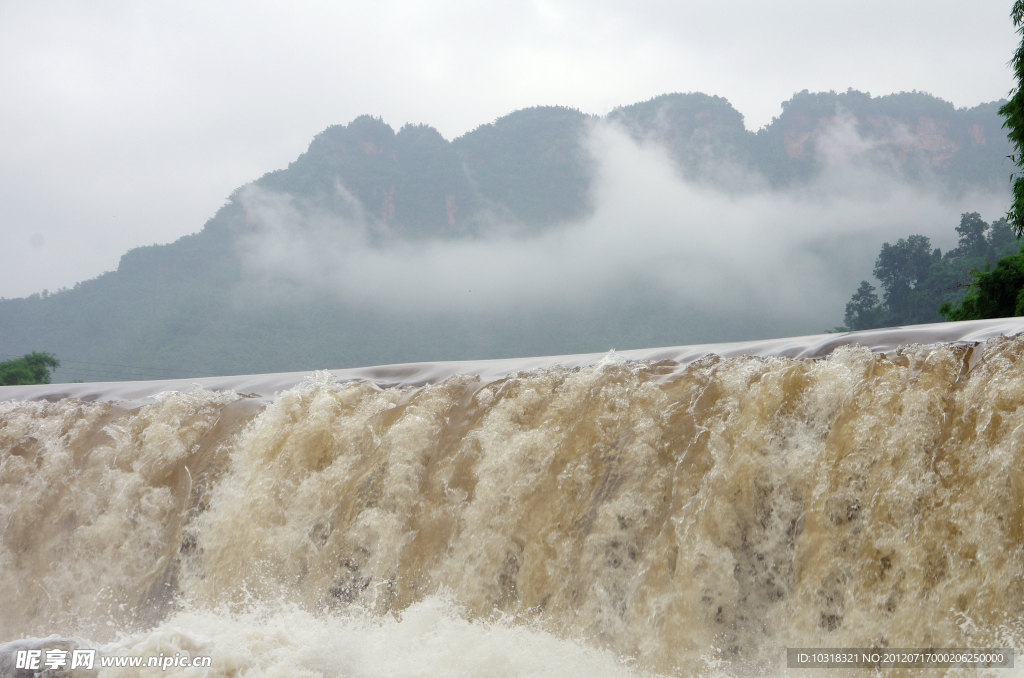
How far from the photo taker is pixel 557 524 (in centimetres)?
542

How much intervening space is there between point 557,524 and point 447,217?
114165mm

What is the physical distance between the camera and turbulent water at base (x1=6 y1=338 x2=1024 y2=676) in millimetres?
4254

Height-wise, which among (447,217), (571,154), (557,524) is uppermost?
(571,154)

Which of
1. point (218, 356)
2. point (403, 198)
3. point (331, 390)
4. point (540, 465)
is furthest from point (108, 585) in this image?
point (403, 198)

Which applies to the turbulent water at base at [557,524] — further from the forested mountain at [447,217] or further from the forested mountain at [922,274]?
the forested mountain at [447,217]

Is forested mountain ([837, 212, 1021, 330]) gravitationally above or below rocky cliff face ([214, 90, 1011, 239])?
below

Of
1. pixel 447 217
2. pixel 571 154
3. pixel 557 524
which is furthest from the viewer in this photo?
pixel 571 154

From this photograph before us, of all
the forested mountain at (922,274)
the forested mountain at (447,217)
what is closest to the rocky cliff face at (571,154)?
the forested mountain at (447,217)

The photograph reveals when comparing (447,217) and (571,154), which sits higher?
(571,154)

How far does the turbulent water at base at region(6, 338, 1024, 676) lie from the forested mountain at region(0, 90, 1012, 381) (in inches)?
2623

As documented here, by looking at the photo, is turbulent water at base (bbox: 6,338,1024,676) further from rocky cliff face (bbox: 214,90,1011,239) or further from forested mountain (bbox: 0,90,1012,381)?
rocky cliff face (bbox: 214,90,1011,239)

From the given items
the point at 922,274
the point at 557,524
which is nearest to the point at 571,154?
the point at 922,274

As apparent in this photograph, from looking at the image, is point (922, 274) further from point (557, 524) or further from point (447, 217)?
point (447, 217)

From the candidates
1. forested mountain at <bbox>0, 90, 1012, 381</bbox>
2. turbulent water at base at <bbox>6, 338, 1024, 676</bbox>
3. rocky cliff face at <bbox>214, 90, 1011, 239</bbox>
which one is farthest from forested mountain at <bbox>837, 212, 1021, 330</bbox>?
rocky cliff face at <bbox>214, 90, 1011, 239</bbox>
